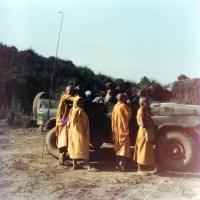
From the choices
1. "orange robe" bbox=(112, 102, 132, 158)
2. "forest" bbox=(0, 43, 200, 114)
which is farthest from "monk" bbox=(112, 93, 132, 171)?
"forest" bbox=(0, 43, 200, 114)

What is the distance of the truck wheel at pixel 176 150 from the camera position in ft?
19.0

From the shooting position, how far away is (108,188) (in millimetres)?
4879

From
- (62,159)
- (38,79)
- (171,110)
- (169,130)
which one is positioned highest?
(38,79)

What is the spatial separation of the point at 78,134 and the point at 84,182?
111cm

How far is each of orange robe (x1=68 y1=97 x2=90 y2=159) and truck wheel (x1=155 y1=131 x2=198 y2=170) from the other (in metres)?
1.55

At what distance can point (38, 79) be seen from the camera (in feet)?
64.3

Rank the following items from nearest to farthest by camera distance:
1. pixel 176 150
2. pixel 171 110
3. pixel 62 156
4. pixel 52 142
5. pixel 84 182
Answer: pixel 84 182, pixel 176 150, pixel 171 110, pixel 62 156, pixel 52 142

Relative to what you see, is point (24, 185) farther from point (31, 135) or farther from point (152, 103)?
point (31, 135)

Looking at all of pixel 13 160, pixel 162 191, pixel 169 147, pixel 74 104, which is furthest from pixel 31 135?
pixel 162 191

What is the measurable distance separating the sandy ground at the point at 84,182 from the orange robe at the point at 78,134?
1.37 feet

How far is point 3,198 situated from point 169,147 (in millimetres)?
3404

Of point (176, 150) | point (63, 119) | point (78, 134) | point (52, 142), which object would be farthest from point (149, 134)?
point (52, 142)

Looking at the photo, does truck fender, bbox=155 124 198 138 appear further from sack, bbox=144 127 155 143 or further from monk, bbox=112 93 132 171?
monk, bbox=112 93 132 171

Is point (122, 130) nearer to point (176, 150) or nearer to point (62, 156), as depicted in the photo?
point (176, 150)
